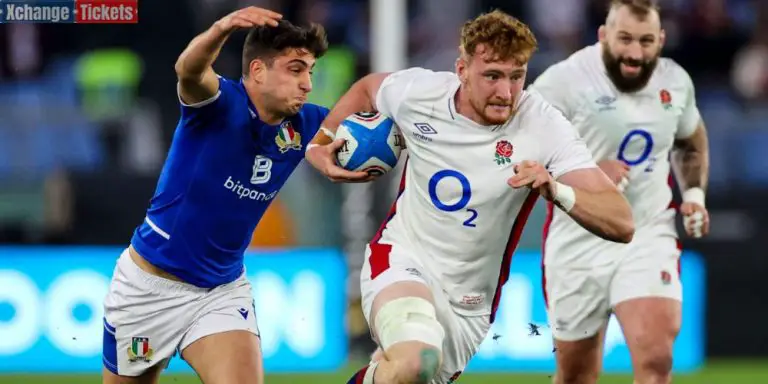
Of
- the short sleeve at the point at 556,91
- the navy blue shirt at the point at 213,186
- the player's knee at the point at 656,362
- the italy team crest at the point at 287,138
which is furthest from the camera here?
the short sleeve at the point at 556,91

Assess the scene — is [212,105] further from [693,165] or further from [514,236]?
[693,165]

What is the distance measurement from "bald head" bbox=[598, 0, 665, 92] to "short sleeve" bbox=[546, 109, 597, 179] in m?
1.50

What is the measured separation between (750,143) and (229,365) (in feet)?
28.0

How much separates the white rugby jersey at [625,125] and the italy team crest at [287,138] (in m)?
1.57

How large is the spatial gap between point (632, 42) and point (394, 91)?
1.68m

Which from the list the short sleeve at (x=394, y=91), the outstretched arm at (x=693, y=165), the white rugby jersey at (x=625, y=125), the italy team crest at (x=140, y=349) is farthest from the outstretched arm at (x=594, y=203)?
the italy team crest at (x=140, y=349)

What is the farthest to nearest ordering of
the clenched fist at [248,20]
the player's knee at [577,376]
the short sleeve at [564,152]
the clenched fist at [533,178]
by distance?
the player's knee at [577,376] < the short sleeve at [564,152] < the clenched fist at [248,20] < the clenched fist at [533,178]

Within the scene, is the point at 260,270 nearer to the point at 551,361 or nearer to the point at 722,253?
the point at 551,361

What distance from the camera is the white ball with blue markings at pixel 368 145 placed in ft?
23.7

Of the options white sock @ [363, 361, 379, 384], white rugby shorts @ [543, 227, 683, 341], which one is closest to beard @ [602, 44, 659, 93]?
white rugby shorts @ [543, 227, 683, 341]

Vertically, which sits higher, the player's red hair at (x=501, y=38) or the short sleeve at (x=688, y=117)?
the player's red hair at (x=501, y=38)

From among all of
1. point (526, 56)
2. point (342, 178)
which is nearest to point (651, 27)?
point (526, 56)

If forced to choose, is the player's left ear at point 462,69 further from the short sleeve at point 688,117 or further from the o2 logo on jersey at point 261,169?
the short sleeve at point 688,117

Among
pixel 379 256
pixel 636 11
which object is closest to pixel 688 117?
pixel 636 11
